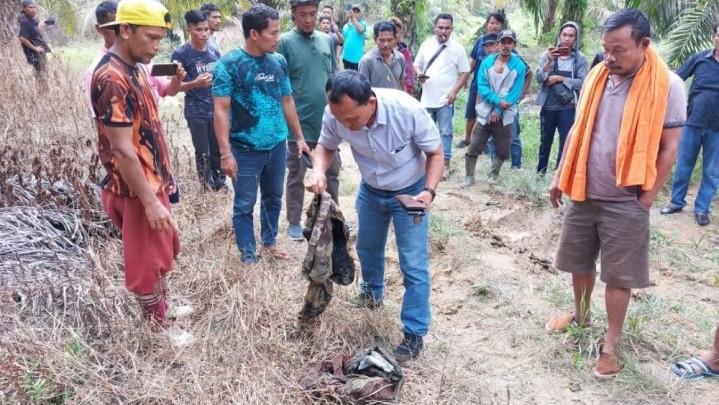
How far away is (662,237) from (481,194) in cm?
173

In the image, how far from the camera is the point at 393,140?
8.53 ft

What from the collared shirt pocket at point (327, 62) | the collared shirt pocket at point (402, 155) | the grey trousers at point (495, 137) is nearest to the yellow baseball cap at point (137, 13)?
the collared shirt pocket at point (402, 155)

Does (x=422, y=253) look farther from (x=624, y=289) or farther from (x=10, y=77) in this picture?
(x=10, y=77)

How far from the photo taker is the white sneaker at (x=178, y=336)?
8.53 feet

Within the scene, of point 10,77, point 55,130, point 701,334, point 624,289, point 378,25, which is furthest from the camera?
point 10,77

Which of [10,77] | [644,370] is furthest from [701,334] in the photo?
[10,77]

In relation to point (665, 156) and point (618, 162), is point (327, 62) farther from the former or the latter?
point (665, 156)

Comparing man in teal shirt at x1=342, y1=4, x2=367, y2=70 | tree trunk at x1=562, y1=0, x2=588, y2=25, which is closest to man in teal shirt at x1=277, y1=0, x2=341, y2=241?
man in teal shirt at x1=342, y1=4, x2=367, y2=70

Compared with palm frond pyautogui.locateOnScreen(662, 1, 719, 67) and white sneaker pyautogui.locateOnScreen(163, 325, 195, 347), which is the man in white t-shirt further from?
white sneaker pyautogui.locateOnScreen(163, 325, 195, 347)

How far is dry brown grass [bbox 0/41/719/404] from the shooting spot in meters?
2.37

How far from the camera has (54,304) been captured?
2814 millimetres

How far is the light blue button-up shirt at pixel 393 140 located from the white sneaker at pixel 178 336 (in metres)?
1.25

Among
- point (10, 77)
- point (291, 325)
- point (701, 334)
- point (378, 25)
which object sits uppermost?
point (378, 25)

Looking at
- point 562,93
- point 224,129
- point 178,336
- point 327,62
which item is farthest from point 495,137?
point 178,336
